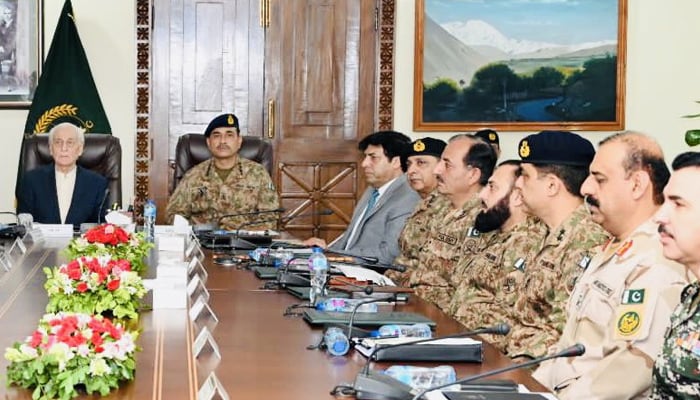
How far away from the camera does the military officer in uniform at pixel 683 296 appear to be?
204cm

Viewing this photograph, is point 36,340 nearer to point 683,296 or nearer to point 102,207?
point 683,296

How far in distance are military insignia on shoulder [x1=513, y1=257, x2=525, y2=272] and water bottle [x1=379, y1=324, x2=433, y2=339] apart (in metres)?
0.90

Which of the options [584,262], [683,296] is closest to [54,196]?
[584,262]

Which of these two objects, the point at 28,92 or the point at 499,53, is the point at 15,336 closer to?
the point at 28,92

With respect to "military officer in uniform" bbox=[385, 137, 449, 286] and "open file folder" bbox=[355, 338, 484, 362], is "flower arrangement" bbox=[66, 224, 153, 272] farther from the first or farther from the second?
"open file folder" bbox=[355, 338, 484, 362]

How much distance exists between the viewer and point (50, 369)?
6.22ft

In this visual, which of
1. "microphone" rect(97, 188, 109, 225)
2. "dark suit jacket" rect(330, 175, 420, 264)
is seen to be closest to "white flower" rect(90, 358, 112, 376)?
"dark suit jacket" rect(330, 175, 420, 264)

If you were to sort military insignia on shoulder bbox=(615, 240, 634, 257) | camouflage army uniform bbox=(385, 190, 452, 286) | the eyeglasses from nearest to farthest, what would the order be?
military insignia on shoulder bbox=(615, 240, 634, 257) < camouflage army uniform bbox=(385, 190, 452, 286) < the eyeglasses

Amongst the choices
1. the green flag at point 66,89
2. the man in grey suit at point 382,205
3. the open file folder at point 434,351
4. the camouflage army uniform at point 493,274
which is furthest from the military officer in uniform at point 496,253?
the green flag at point 66,89

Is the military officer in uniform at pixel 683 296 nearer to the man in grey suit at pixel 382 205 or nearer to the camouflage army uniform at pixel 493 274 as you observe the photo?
the camouflage army uniform at pixel 493 274

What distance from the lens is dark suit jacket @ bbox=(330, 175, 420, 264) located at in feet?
17.1

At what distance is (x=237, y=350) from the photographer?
2.44 meters

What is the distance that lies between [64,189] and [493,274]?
10.4 ft

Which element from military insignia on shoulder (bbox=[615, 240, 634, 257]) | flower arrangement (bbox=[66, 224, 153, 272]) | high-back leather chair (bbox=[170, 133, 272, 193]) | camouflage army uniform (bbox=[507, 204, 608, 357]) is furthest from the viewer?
high-back leather chair (bbox=[170, 133, 272, 193])
